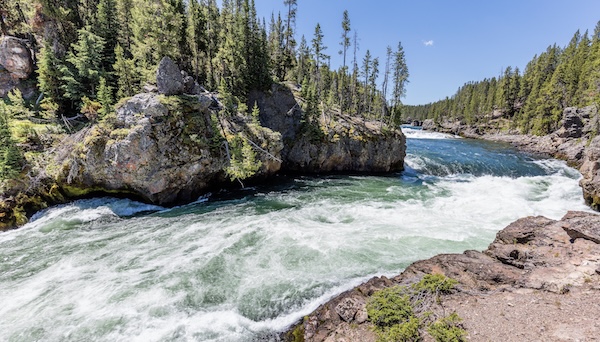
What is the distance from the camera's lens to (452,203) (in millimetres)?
21109

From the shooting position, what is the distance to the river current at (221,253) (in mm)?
8773

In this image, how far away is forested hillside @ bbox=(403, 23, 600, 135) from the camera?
60434mm

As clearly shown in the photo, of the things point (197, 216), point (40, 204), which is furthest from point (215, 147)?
point (40, 204)

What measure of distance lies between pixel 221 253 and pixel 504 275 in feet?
38.6

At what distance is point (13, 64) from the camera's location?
25.2 metres

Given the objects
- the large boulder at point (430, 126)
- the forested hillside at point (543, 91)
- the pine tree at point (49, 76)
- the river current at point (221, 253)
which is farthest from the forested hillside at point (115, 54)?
the large boulder at point (430, 126)

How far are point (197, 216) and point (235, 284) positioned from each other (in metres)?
8.83

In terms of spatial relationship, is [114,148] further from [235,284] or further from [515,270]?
[515,270]

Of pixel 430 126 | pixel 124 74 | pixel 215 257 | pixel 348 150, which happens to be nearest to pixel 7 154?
pixel 124 74

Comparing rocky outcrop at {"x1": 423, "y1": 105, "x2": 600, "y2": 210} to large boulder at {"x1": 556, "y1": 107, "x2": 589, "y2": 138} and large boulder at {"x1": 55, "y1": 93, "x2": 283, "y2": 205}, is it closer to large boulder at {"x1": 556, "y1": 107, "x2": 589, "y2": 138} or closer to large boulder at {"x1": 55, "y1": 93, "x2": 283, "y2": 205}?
large boulder at {"x1": 556, "y1": 107, "x2": 589, "y2": 138}

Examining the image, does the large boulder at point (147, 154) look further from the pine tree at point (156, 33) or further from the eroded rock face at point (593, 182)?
the eroded rock face at point (593, 182)

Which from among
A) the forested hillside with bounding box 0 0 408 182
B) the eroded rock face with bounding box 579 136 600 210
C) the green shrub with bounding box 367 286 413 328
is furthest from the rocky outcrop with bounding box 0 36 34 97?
the eroded rock face with bounding box 579 136 600 210

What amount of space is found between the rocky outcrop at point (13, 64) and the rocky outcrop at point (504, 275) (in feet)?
118

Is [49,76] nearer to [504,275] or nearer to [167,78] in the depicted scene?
[167,78]
